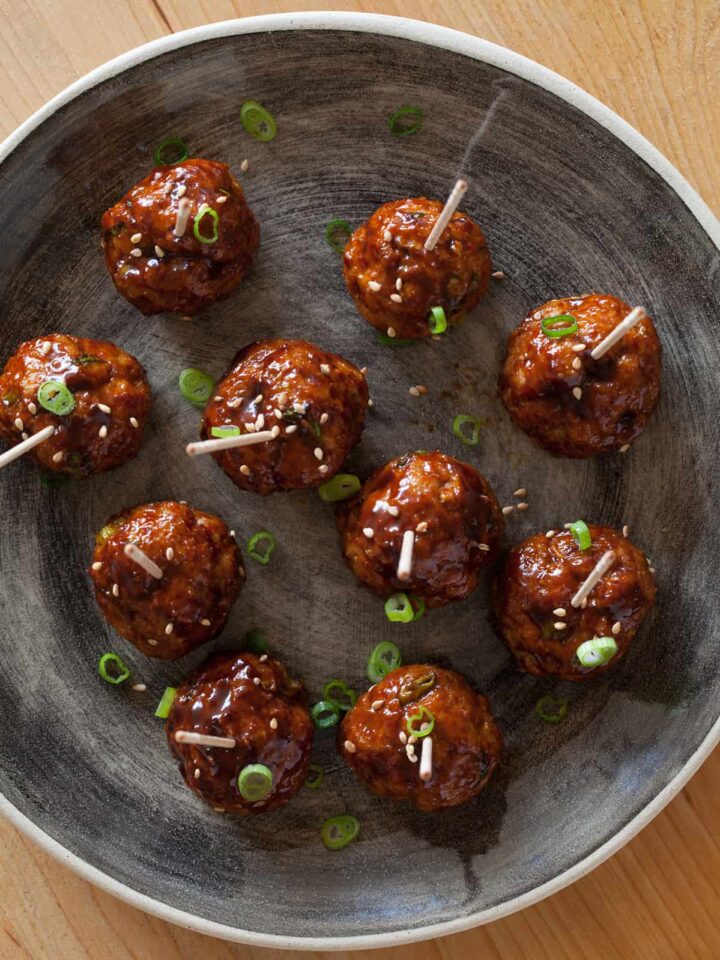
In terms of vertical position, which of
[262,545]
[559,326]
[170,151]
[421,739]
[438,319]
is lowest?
[421,739]

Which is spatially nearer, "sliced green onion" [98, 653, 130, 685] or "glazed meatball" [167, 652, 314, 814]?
"glazed meatball" [167, 652, 314, 814]

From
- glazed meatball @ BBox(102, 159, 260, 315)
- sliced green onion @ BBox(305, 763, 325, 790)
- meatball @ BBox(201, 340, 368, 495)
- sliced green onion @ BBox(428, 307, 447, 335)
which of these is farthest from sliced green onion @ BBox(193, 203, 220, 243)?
sliced green onion @ BBox(305, 763, 325, 790)

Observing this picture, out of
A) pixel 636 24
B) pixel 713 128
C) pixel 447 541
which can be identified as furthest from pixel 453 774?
pixel 636 24

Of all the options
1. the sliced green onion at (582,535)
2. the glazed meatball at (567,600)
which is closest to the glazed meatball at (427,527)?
the glazed meatball at (567,600)

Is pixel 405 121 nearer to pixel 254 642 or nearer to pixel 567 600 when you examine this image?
pixel 567 600

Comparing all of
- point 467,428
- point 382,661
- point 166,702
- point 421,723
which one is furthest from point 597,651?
point 166,702

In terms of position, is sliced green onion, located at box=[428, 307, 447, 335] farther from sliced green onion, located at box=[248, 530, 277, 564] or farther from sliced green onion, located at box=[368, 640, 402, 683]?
sliced green onion, located at box=[368, 640, 402, 683]

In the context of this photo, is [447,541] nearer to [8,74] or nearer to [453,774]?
[453,774]
